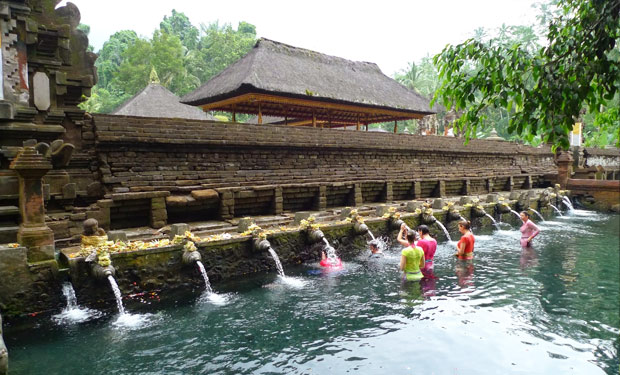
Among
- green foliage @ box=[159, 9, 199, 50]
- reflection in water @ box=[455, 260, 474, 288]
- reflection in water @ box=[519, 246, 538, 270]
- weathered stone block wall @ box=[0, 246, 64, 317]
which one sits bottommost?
reflection in water @ box=[519, 246, 538, 270]

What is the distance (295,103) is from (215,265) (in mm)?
8837

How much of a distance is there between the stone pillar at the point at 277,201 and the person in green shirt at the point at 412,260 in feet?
15.5

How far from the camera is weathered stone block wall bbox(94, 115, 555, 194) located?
9.45 meters

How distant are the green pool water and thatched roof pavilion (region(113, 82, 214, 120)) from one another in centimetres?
1234

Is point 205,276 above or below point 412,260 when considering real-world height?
below

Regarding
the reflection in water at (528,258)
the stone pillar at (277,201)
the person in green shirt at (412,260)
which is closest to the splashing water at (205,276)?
the person in green shirt at (412,260)

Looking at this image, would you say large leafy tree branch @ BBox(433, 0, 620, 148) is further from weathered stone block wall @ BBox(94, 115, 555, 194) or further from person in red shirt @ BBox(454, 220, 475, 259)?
weathered stone block wall @ BBox(94, 115, 555, 194)

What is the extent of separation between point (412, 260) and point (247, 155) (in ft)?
19.0

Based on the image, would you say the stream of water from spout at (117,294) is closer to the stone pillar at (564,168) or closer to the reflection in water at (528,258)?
the reflection in water at (528,258)

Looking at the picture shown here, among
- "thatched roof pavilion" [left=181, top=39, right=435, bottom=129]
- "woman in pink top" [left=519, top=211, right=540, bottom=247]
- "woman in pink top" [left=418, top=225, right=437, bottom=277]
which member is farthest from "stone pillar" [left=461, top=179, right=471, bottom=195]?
"woman in pink top" [left=418, top=225, right=437, bottom=277]

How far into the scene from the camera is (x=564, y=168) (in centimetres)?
2303

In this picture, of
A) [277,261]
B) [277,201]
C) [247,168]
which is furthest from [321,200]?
[277,261]

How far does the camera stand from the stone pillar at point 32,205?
648 cm

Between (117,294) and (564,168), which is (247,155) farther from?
(564,168)
